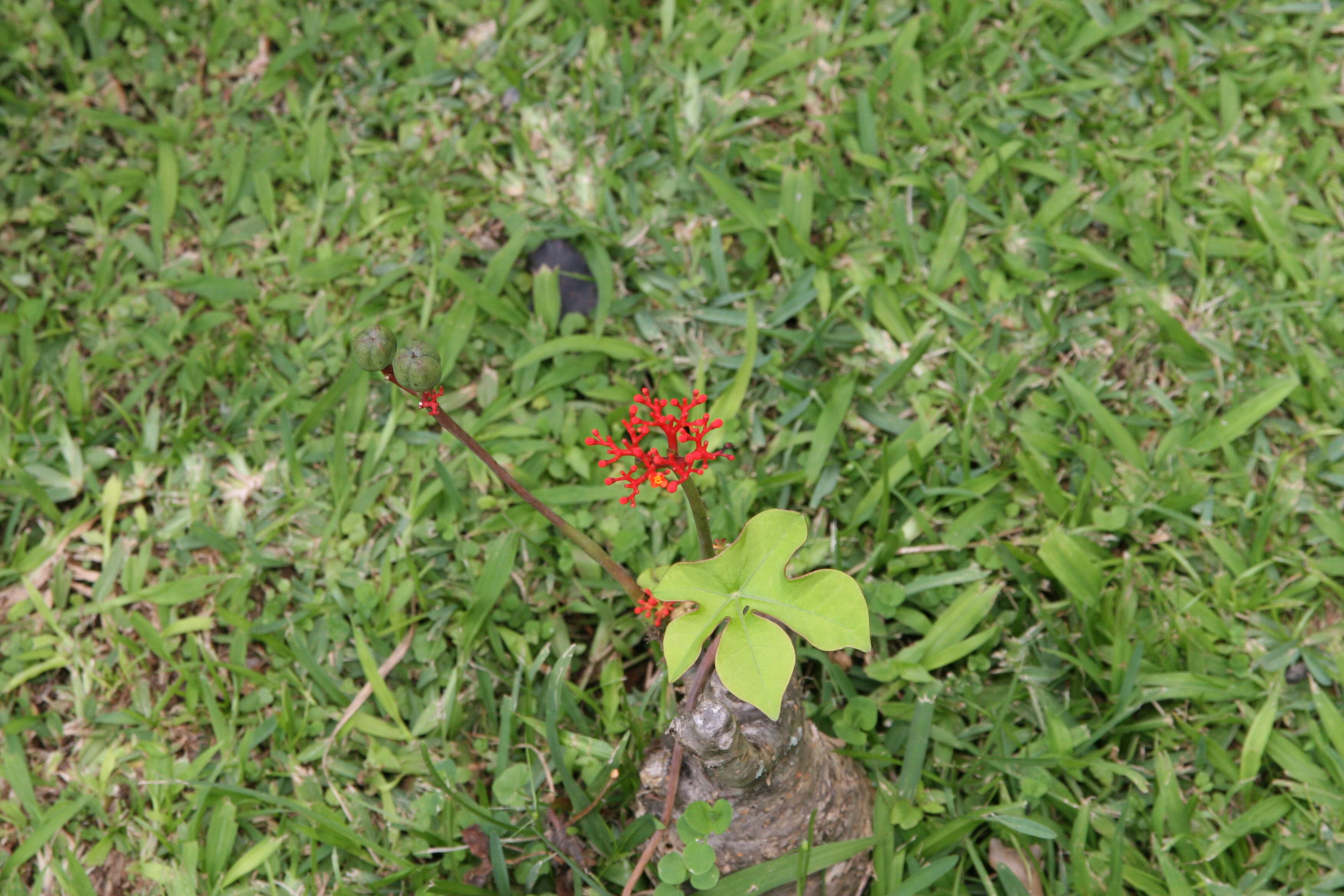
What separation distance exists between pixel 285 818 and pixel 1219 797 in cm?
242

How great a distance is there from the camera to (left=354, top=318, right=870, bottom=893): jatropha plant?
5.50ft

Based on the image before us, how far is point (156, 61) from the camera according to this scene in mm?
3670

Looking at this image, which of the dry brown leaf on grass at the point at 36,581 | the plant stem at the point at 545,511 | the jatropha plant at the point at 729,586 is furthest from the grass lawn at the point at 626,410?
the jatropha plant at the point at 729,586

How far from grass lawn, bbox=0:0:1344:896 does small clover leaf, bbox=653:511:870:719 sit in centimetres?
74

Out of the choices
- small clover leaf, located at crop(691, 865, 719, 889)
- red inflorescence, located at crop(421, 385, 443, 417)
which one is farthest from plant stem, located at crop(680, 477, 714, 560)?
small clover leaf, located at crop(691, 865, 719, 889)

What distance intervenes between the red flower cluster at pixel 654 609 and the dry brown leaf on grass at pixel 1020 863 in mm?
1028

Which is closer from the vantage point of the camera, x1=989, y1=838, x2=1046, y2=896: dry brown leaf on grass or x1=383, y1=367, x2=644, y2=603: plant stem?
x1=383, y1=367, x2=644, y2=603: plant stem

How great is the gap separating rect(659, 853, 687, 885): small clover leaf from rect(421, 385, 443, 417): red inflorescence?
109cm

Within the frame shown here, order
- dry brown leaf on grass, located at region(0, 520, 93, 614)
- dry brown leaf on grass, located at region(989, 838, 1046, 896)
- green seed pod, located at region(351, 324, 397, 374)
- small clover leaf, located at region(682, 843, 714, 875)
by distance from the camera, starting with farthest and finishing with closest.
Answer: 1. dry brown leaf on grass, located at region(0, 520, 93, 614)
2. dry brown leaf on grass, located at region(989, 838, 1046, 896)
3. small clover leaf, located at region(682, 843, 714, 875)
4. green seed pod, located at region(351, 324, 397, 374)

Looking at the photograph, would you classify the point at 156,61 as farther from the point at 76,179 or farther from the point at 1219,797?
the point at 1219,797

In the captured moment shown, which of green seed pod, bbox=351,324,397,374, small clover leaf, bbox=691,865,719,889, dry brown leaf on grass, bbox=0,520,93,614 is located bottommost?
small clover leaf, bbox=691,865,719,889

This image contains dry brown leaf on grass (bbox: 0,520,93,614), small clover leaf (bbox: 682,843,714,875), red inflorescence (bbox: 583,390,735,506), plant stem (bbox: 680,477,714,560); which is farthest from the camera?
dry brown leaf on grass (bbox: 0,520,93,614)

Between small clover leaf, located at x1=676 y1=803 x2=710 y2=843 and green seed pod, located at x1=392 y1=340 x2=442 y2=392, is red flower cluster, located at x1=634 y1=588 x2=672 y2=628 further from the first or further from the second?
green seed pod, located at x1=392 y1=340 x2=442 y2=392

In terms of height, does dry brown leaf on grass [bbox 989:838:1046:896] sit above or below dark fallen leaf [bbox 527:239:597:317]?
below
